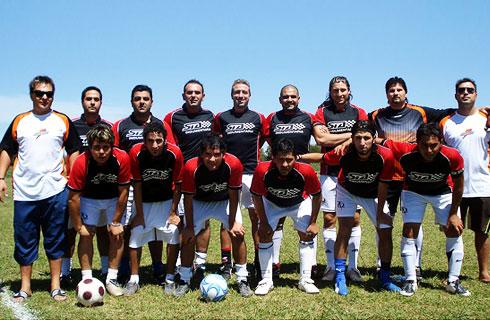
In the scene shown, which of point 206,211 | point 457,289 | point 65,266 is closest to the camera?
point 457,289

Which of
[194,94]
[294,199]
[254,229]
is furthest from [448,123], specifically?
[194,94]

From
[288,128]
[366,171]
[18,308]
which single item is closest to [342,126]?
[288,128]

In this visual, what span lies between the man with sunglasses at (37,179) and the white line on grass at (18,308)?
117mm

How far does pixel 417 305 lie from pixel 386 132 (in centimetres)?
223

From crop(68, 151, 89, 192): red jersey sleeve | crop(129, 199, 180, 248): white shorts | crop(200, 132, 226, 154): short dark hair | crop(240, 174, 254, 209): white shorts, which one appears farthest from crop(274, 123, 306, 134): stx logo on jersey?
crop(68, 151, 89, 192): red jersey sleeve

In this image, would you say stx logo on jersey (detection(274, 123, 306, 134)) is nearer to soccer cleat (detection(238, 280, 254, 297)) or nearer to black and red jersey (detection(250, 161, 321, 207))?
black and red jersey (detection(250, 161, 321, 207))

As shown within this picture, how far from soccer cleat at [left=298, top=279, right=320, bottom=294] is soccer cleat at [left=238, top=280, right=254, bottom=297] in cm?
67

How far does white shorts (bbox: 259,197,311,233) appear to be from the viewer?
5871mm

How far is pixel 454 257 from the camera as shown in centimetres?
576

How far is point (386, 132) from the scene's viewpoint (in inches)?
239

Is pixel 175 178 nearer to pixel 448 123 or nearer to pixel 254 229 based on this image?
pixel 254 229

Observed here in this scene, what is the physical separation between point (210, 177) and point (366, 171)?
1.97 meters

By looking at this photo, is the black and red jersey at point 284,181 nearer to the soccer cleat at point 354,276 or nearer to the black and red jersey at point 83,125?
the soccer cleat at point 354,276

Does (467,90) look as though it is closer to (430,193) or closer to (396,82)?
(396,82)
